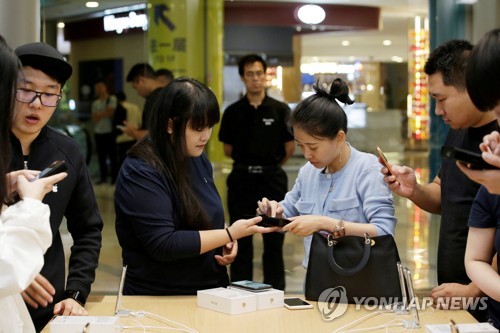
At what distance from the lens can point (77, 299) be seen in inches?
117

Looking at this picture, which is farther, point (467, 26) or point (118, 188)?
point (467, 26)

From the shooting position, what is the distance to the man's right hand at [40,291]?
8.71 feet

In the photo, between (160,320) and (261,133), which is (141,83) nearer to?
(261,133)

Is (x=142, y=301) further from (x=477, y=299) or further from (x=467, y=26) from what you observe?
(x=467, y=26)

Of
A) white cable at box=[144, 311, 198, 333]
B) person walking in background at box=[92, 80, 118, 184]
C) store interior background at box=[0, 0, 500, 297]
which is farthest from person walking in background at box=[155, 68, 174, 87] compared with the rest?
white cable at box=[144, 311, 198, 333]

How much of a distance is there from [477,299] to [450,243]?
290mm

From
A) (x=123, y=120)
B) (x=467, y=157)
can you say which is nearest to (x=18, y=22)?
(x=123, y=120)

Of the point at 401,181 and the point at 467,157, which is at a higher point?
the point at 467,157

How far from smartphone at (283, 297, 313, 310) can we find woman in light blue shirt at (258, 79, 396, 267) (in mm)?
272

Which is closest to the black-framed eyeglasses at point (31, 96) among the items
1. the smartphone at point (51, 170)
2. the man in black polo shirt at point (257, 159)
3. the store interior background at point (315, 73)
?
the smartphone at point (51, 170)

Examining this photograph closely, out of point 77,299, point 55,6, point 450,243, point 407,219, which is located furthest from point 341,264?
point 407,219

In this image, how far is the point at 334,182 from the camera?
340cm

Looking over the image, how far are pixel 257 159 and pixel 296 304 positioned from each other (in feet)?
10.9

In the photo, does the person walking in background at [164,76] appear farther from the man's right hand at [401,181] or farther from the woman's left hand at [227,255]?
the man's right hand at [401,181]
